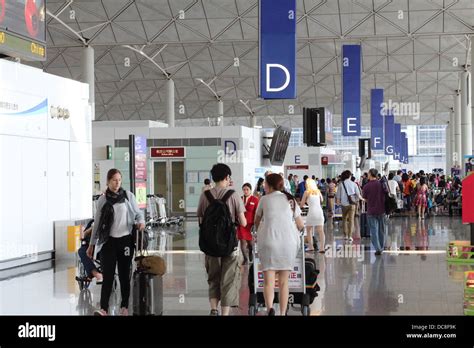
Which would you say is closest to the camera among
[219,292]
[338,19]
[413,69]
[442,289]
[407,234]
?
[219,292]

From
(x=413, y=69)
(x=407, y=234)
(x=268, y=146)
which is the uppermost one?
(x=413, y=69)

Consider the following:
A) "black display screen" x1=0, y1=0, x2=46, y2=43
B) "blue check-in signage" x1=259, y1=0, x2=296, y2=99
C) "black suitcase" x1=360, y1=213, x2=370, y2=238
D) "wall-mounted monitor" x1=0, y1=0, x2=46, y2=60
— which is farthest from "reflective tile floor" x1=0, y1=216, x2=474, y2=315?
"black display screen" x1=0, y1=0, x2=46, y2=43

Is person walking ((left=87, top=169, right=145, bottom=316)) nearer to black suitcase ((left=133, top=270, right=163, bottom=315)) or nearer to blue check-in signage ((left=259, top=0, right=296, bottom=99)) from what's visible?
black suitcase ((left=133, top=270, right=163, bottom=315))

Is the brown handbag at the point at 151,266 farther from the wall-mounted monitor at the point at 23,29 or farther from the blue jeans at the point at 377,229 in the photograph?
the blue jeans at the point at 377,229

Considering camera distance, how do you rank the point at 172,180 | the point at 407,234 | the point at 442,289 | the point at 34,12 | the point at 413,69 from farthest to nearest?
the point at 413,69, the point at 172,180, the point at 407,234, the point at 34,12, the point at 442,289

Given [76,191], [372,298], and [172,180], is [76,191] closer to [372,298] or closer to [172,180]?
[372,298]

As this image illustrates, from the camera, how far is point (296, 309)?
11.0 meters

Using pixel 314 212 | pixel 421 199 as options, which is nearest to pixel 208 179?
pixel 314 212

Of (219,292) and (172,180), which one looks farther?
(172,180)

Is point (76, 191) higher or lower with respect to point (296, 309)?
higher

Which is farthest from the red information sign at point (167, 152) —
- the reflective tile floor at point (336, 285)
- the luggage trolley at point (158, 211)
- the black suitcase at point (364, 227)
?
the reflective tile floor at point (336, 285)

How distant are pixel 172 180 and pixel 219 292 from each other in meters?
27.3

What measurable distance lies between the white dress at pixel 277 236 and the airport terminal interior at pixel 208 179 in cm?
2

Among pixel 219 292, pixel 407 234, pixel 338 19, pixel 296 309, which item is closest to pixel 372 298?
pixel 296 309
